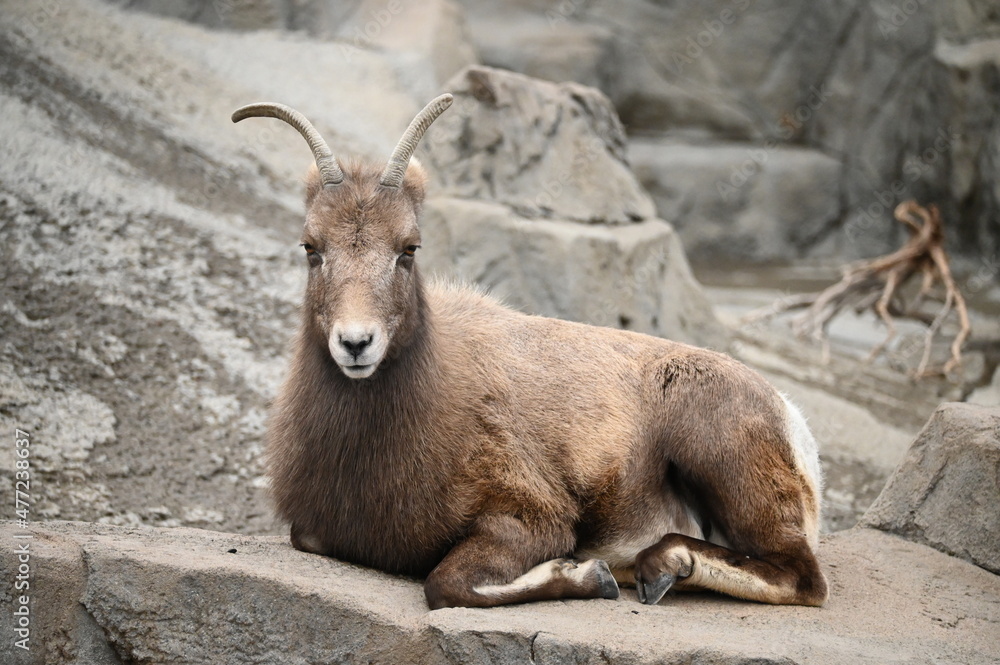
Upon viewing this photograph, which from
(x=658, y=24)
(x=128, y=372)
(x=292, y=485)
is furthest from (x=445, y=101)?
(x=658, y=24)

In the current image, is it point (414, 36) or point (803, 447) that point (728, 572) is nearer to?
point (803, 447)

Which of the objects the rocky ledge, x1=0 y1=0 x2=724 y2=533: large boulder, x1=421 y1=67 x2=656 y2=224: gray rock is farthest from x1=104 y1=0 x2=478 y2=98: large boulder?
the rocky ledge

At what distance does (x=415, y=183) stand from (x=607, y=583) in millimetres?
2059

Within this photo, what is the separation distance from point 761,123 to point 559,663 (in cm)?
1546

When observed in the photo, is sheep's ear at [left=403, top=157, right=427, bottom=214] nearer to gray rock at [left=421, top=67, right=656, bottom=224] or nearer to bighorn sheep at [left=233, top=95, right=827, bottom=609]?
bighorn sheep at [left=233, top=95, right=827, bottom=609]

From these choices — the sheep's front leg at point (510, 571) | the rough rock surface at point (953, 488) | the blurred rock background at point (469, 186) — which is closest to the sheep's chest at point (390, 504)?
the sheep's front leg at point (510, 571)

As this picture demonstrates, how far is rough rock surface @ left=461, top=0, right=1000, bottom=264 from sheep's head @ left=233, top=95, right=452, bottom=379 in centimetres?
1224

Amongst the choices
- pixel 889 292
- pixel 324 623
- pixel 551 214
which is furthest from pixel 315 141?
pixel 889 292

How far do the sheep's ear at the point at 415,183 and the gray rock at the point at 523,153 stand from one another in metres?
3.82

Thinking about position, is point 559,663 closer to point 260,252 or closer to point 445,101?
point 445,101

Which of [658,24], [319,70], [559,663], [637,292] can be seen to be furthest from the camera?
[658,24]

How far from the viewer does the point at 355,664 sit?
160 inches

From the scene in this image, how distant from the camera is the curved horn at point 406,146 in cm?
457

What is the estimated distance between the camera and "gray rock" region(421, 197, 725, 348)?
8.31 m
